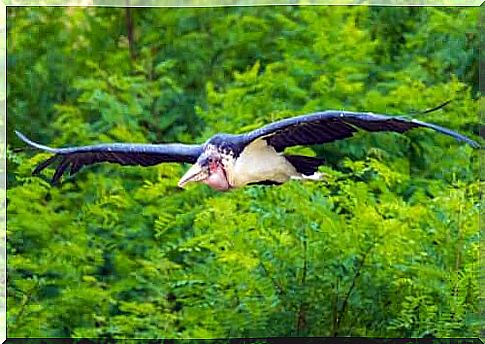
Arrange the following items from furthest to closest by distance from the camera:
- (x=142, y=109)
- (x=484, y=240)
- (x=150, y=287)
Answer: (x=142, y=109) < (x=150, y=287) < (x=484, y=240)

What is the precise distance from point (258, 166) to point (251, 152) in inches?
1.3

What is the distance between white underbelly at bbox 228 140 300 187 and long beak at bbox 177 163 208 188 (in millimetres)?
50

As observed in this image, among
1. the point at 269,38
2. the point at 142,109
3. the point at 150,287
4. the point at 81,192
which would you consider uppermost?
the point at 269,38

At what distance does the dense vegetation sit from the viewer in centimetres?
187

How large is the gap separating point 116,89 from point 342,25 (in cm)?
48

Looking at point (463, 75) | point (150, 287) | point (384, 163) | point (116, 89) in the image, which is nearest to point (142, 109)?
point (116, 89)

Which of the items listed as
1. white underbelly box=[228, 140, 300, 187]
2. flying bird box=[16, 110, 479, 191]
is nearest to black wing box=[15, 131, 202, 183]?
flying bird box=[16, 110, 479, 191]

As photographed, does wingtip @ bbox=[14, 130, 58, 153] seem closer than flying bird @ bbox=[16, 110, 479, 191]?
No

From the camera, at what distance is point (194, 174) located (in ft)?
5.84

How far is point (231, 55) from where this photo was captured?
2102 millimetres

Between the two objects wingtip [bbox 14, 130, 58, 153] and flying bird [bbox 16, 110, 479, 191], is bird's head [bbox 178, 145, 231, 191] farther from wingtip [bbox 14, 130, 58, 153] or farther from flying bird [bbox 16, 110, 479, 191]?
wingtip [bbox 14, 130, 58, 153]

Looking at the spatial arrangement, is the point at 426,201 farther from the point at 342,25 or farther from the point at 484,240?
the point at 342,25

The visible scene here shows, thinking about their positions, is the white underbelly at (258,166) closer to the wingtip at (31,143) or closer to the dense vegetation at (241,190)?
the dense vegetation at (241,190)

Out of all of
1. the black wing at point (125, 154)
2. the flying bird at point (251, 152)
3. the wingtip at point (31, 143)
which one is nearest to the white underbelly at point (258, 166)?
the flying bird at point (251, 152)
